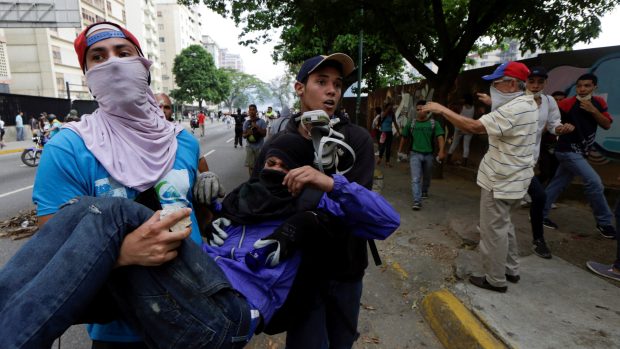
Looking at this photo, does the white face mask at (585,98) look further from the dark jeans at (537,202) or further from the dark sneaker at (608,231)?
the dark sneaker at (608,231)

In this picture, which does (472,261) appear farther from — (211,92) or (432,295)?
(211,92)

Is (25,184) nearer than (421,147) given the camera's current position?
No

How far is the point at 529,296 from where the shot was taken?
294cm

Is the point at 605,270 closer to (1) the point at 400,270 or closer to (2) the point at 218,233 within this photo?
(1) the point at 400,270

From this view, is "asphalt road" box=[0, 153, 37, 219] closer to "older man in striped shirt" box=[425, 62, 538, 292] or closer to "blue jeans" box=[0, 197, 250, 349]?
"blue jeans" box=[0, 197, 250, 349]

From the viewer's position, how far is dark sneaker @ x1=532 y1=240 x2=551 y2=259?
372 centimetres

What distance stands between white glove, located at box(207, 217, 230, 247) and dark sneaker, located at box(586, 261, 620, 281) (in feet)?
12.5

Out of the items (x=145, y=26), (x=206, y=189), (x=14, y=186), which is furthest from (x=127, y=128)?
(x=145, y=26)

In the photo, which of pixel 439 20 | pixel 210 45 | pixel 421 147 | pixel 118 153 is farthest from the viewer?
pixel 210 45

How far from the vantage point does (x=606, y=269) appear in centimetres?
335

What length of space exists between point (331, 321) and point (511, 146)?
2182 mm

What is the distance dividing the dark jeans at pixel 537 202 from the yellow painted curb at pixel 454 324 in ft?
4.86

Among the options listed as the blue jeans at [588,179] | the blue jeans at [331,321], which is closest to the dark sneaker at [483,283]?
the blue jeans at [331,321]

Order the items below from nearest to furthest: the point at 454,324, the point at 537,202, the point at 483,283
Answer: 1. the point at 454,324
2. the point at 483,283
3. the point at 537,202
